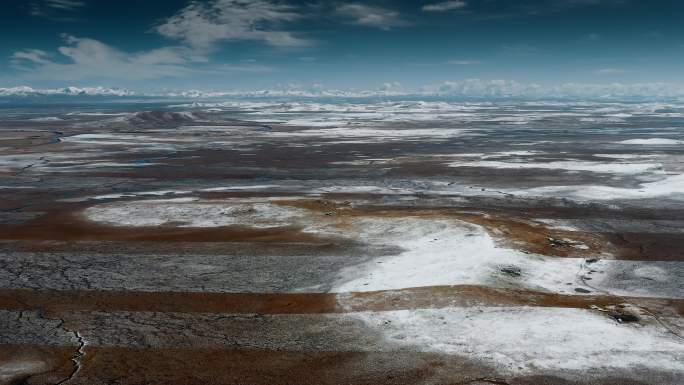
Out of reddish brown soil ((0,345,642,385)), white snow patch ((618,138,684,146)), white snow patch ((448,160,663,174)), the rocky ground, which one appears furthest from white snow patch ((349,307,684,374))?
white snow patch ((618,138,684,146))

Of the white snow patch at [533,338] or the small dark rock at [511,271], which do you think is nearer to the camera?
the white snow patch at [533,338]

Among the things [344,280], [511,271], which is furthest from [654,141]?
[344,280]

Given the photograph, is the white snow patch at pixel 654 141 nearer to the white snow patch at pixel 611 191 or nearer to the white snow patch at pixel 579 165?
the white snow patch at pixel 579 165

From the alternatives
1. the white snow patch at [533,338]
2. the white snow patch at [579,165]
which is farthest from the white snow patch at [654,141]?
the white snow patch at [533,338]

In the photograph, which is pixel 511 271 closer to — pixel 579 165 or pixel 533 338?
pixel 533 338

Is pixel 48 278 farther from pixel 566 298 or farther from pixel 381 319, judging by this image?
pixel 566 298

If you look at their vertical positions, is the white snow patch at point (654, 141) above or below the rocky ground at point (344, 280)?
below

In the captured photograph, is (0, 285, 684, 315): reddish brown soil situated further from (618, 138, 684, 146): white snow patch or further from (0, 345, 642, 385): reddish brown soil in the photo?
(618, 138, 684, 146): white snow patch

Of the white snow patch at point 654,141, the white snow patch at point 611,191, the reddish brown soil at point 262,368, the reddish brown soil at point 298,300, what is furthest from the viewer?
the white snow patch at point 654,141

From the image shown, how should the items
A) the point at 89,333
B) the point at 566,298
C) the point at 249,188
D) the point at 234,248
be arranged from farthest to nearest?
the point at 249,188 → the point at 234,248 → the point at 566,298 → the point at 89,333

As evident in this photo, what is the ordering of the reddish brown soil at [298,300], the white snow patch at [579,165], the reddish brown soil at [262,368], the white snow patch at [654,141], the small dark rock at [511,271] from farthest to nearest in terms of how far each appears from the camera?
the white snow patch at [654,141] < the white snow patch at [579,165] < the small dark rock at [511,271] < the reddish brown soil at [298,300] < the reddish brown soil at [262,368]

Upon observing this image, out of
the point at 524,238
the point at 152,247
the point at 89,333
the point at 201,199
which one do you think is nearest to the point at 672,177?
the point at 524,238
